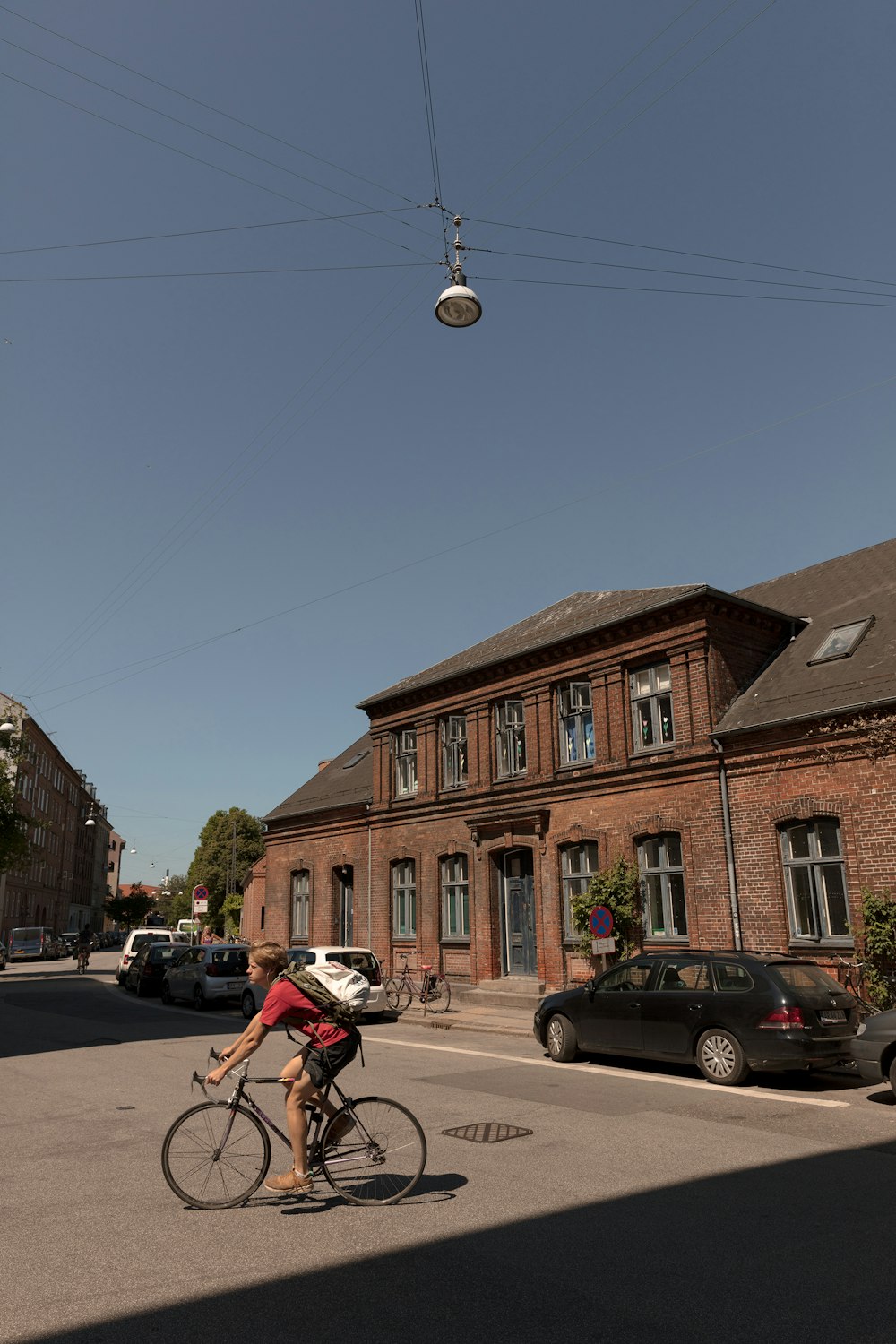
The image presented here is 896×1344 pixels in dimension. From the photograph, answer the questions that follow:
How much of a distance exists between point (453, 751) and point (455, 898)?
12.4 ft

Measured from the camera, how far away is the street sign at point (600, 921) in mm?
17734

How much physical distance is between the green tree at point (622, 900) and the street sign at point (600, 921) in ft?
3.12

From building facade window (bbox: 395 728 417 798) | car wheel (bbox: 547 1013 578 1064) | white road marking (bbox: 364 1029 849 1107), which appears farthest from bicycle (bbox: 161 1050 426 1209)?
building facade window (bbox: 395 728 417 798)

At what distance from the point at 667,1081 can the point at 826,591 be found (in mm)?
13001

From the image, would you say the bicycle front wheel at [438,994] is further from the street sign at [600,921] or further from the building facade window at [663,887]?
the building facade window at [663,887]

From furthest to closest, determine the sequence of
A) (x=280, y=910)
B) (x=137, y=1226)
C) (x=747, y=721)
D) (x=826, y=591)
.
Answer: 1. (x=280, y=910)
2. (x=826, y=591)
3. (x=747, y=721)
4. (x=137, y=1226)

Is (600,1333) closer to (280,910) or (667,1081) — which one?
(667,1081)

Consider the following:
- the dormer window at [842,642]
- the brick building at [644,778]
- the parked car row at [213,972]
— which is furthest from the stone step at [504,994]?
the dormer window at [842,642]

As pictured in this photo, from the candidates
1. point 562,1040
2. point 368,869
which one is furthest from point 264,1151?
point 368,869

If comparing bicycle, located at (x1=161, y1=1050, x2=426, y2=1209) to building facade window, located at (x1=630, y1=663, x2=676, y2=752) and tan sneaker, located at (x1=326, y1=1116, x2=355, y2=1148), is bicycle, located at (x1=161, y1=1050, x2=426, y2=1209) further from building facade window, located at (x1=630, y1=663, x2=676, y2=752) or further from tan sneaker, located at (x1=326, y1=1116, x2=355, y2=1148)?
building facade window, located at (x1=630, y1=663, x2=676, y2=752)

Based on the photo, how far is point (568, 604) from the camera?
2553cm

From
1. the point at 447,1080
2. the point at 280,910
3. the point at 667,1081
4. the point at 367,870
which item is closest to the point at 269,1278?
the point at 447,1080

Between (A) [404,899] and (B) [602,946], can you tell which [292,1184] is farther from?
(A) [404,899]

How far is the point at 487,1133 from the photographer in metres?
8.50
